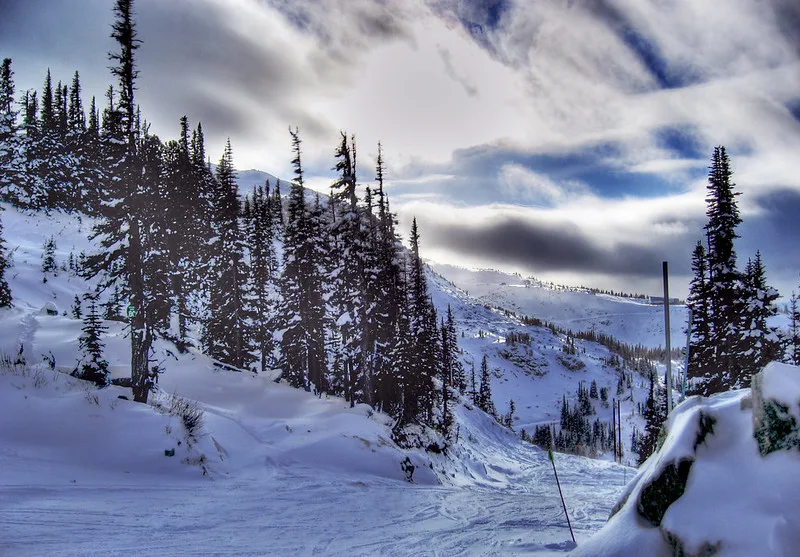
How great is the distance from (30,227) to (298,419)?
2299 inches

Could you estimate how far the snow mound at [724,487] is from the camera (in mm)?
4285

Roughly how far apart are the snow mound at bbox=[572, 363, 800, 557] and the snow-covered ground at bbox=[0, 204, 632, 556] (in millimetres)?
3476

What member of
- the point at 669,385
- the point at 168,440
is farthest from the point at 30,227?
the point at 669,385

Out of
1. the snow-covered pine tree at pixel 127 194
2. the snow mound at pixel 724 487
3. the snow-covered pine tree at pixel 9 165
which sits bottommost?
the snow mound at pixel 724 487

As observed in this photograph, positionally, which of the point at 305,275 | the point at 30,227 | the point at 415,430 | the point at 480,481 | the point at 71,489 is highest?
the point at 30,227

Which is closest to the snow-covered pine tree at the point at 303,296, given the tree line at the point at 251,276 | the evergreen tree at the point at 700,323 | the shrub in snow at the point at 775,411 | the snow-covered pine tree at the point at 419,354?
the tree line at the point at 251,276

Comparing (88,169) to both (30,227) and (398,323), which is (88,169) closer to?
(30,227)

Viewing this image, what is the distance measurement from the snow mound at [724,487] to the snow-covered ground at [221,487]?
3476 mm

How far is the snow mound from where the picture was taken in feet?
14.1

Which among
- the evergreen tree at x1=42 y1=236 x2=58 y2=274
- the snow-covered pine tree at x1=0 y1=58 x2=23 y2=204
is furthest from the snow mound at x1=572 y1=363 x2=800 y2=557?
the snow-covered pine tree at x1=0 y1=58 x2=23 y2=204

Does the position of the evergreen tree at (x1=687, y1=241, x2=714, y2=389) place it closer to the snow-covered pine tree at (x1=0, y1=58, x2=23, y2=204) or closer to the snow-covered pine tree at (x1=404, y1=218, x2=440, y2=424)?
the snow-covered pine tree at (x1=404, y1=218, x2=440, y2=424)

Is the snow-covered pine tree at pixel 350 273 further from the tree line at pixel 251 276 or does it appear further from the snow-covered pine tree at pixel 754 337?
the snow-covered pine tree at pixel 754 337

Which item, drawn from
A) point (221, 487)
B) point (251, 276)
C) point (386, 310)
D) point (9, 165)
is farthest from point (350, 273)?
point (9, 165)

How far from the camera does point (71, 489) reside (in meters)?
10.0
